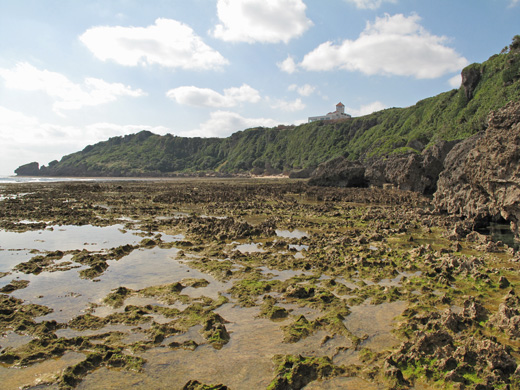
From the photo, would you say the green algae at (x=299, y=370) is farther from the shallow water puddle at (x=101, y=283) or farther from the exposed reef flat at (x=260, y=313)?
the shallow water puddle at (x=101, y=283)

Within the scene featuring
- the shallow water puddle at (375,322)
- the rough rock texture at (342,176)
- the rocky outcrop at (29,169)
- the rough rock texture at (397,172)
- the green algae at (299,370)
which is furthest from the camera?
the rocky outcrop at (29,169)

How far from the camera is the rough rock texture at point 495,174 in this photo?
42.7 feet

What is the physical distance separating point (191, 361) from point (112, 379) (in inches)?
45.5

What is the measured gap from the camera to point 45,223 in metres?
18.2

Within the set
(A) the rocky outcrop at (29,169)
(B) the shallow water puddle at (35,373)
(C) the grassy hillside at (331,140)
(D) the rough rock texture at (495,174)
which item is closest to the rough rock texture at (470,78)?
(C) the grassy hillside at (331,140)

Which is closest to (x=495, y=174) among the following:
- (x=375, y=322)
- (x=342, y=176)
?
(x=375, y=322)

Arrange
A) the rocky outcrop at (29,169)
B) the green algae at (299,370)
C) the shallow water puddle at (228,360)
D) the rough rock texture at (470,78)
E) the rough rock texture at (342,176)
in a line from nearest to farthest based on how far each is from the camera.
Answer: the green algae at (299,370) → the shallow water puddle at (228,360) → the rough rock texture at (342,176) → the rough rock texture at (470,78) → the rocky outcrop at (29,169)

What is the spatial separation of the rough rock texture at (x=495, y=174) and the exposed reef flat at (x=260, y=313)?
2.07 metres

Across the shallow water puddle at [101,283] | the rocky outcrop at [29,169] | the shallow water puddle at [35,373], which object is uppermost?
the rocky outcrop at [29,169]

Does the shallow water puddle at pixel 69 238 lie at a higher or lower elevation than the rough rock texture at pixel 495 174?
lower

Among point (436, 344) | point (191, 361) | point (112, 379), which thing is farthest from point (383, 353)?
point (112, 379)

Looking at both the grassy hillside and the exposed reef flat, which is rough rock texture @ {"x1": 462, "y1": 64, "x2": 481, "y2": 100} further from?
the exposed reef flat

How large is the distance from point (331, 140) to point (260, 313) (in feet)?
457

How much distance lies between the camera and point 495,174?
1408 centimetres
